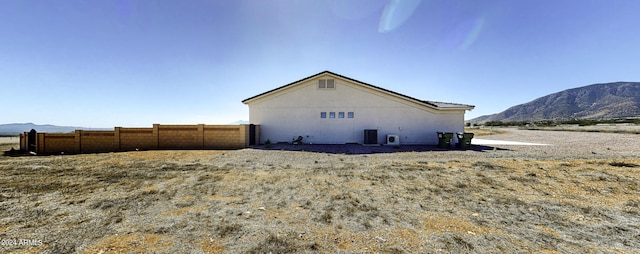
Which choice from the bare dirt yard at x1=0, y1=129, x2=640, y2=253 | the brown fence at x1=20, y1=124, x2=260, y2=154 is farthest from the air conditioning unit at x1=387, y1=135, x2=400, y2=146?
the brown fence at x1=20, y1=124, x2=260, y2=154

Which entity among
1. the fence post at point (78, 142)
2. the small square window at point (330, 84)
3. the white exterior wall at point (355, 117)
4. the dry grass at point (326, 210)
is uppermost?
the small square window at point (330, 84)

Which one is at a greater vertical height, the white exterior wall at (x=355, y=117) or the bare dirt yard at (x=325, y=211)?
the white exterior wall at (x=355, y=117)

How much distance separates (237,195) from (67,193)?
3784 millimetres

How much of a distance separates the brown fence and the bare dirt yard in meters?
7.05

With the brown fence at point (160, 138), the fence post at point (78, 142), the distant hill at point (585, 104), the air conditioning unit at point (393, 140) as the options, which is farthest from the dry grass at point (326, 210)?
the distant hill at point (585, 104)

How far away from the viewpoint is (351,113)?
1603cm

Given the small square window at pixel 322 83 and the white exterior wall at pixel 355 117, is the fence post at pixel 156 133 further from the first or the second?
the small square window at pixel 322 83

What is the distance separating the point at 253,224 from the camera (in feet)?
11.4

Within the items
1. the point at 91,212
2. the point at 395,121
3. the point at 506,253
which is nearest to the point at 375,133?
the point at 395,121

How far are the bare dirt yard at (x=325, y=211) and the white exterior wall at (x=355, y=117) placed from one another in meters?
8.80

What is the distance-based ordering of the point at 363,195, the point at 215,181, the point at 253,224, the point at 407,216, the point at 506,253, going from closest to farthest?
the point at 506,253, the point at 253,224, the point at 407,216, the point at 363,195, the point at 215,181

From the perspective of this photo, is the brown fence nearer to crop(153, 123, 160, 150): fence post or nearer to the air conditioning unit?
crop(153, 123, 160, 150): fence post

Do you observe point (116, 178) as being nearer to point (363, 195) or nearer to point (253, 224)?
point (253, 224)

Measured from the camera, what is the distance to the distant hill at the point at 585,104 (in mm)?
105919
